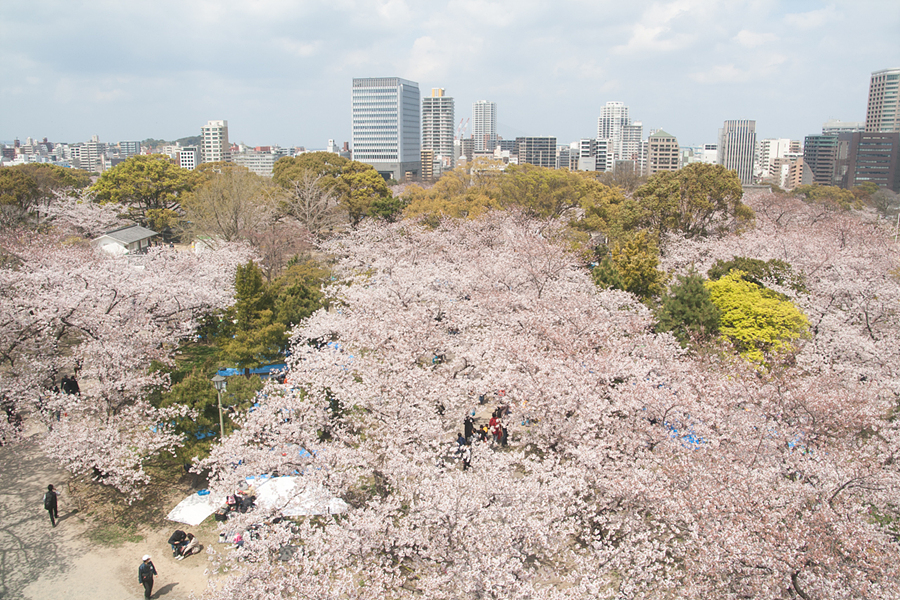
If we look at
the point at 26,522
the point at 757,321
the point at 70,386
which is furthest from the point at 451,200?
the point at 26,522

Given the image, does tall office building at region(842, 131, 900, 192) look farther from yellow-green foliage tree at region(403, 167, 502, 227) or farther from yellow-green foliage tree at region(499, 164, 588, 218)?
yellow-green foliage tree at region(403, 167, 502, 227)

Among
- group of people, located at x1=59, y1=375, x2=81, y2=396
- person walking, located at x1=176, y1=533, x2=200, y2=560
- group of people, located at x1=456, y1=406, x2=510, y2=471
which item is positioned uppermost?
group of people, located at x1=59, y1=375, x2=81, y2=396

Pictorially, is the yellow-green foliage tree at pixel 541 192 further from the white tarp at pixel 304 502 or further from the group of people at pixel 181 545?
the group of people at pixel 181 545

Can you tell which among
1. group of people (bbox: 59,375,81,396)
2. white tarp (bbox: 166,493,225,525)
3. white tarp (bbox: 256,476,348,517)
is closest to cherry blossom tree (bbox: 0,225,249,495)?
group of people (bbox: 59,375,81,396)

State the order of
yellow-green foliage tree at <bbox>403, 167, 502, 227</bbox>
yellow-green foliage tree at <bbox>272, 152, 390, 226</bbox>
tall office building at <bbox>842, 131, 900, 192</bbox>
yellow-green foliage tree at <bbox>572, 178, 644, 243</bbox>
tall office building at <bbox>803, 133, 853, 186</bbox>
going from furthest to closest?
tall office building at <bbox>803, 133, 853, 186</bbox>, tall office building at <bbox>842, 131, 900, 192</bbox>, yellow-green foliage tree at <bbox>272, 152, 390, 226</bbox>, yellow-green foliage tree at <bbox>403, 167, 502, 227</bbox>, yellow-green foliage tree at <bbox>572, 178, 644, 243</bbox>

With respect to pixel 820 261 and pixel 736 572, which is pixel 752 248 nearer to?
pixel 820 261

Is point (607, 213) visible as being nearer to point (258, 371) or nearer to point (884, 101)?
point (258, 371)

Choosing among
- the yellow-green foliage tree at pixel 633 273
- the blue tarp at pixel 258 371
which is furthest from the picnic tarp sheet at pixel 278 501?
the yellow-green foliage tree at pixel 633 273
